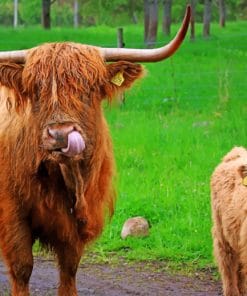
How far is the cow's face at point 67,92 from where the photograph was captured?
5223mm

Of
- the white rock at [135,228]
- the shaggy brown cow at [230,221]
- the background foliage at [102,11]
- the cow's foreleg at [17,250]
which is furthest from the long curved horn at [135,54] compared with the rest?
the background foliage at [102,11]

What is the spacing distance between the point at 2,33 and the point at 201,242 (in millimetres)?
26703

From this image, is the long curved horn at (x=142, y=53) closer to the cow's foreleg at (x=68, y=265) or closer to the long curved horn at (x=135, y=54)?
the long curved horn at (x=135, y=54)

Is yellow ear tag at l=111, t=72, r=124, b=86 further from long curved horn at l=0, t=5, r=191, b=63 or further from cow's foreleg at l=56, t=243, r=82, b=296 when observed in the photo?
cow's foreleg at l=56, t=243, r=82, b=296

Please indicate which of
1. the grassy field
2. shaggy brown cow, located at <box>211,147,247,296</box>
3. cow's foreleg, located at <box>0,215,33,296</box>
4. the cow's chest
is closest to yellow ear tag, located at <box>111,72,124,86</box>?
the grassy field

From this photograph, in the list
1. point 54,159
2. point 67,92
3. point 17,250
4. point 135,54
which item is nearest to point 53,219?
point 17,250

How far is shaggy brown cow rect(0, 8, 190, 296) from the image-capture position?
5.36 meters

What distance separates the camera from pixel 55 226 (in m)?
5.93

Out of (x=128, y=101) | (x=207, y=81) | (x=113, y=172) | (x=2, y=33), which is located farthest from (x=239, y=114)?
(x=2, y=33)

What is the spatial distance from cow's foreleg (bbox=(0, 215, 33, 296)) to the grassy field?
1258 millimetres

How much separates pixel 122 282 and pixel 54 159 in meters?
2.36

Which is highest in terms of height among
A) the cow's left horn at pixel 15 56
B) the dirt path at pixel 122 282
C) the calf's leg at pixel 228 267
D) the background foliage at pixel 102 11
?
the cow's left horn at pixel 15 56

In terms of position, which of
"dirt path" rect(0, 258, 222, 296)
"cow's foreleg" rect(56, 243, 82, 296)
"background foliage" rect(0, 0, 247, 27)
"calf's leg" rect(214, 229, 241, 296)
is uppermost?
"cow's foreleg" rect(56, 243, 82, 296)

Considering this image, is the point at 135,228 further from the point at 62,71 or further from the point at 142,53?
the point at 62,71
